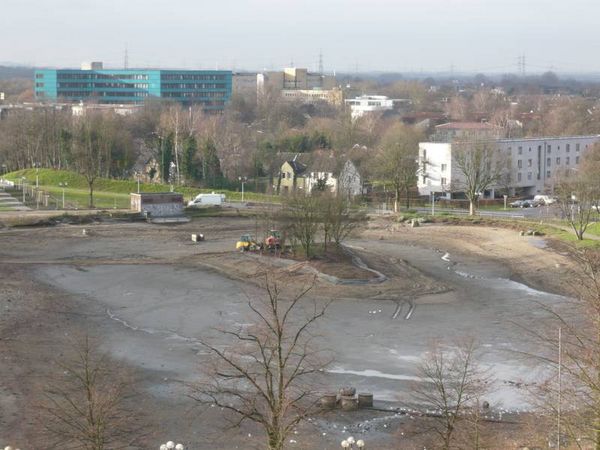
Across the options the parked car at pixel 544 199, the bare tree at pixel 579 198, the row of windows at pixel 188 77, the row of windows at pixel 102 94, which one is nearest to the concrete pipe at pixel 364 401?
the bare tree at pixel 579 198

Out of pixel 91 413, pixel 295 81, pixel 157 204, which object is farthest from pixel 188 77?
pixel 91 413

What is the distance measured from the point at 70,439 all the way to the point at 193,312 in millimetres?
13958

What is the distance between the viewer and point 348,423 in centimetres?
2155

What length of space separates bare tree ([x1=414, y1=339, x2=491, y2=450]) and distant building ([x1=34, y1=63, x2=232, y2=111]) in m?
130

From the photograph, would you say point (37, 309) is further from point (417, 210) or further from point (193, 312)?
point (417, 210)

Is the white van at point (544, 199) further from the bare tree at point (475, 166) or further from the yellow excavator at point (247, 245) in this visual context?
the yellow excavator at point (247, 245)

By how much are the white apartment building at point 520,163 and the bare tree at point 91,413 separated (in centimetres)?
4342

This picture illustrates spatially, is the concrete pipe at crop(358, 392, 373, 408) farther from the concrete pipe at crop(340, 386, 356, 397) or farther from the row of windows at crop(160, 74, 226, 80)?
the row of windows at crop(160, 74, 226, 80)

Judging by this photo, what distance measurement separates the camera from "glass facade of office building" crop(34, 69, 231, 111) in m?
155

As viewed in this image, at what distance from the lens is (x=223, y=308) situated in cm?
3291

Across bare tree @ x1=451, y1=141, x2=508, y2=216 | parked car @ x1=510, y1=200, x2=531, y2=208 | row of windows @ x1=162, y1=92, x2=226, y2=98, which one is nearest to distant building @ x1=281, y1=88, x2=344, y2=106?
row of windows @ x1=162, y1=92, x2=226, y2=98

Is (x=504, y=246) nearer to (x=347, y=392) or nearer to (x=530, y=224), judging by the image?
(x=530, y=224)

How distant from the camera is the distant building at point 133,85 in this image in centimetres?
15512

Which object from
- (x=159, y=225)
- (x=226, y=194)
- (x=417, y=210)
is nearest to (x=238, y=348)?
(x=159, y=225)
